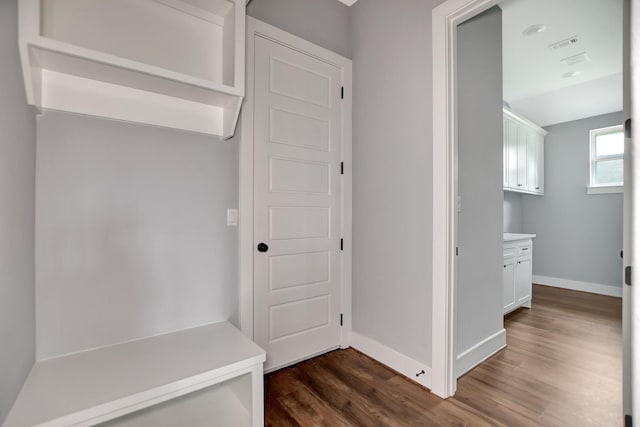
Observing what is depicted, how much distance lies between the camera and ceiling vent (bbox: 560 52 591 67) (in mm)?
3041

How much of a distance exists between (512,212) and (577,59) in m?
2.59

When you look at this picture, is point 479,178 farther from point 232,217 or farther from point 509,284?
point 232,217

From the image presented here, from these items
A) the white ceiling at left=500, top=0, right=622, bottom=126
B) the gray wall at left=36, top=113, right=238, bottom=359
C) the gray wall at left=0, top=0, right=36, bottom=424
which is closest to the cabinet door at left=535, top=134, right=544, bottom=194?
the white ceiling at left=500, top=0, right=622, bottom=126

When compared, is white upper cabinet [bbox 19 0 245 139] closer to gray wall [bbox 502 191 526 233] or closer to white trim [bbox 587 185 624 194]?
gray wall [bbox 502 191 526 233]

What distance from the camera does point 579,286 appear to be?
181 inches

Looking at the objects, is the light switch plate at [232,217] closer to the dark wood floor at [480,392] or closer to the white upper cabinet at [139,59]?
the white upper cabinet at [139,59]

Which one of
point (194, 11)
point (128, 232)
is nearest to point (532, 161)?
point (194, 11)

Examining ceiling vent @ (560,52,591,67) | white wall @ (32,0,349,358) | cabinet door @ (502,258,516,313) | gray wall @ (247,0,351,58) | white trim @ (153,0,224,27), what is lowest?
cabinet door @ (502,258,516,313)

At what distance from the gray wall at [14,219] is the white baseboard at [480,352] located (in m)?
2.36

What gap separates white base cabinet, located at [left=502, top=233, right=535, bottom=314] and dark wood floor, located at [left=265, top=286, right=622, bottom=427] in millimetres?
641

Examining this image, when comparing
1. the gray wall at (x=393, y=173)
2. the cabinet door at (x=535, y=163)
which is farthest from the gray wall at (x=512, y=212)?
the gray wall at (x=393, y=173)

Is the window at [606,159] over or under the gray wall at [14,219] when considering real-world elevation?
over

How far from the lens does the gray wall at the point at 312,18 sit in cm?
209

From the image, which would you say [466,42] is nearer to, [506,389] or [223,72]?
[223,72]
